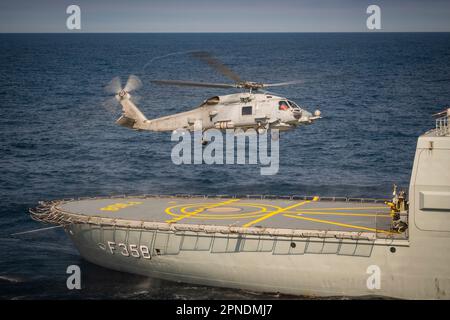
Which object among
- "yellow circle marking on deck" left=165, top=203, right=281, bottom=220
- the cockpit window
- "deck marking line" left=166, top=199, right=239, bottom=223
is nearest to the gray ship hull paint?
"deck marking line" left=166, top=199, right=239, bottom=223

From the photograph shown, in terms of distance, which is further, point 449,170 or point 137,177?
point 137,177

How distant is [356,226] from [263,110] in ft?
37.1

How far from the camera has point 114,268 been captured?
60250 millimetres

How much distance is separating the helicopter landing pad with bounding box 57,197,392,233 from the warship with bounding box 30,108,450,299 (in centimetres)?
9

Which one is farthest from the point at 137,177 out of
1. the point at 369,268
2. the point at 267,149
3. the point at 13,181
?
the point at 369,268

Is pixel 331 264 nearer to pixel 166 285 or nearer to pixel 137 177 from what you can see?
pixel 166 285

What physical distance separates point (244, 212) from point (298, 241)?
8543 millimetres

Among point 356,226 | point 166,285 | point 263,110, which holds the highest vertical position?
point 263,110

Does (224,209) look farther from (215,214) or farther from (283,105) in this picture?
(283,105)

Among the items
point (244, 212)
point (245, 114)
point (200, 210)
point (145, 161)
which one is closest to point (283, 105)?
point (245, 114)

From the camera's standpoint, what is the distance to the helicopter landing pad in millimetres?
55688

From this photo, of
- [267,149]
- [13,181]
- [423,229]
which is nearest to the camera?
[423,229]

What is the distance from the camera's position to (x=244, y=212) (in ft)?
199

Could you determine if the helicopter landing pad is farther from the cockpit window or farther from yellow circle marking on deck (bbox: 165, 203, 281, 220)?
the cockpit window
